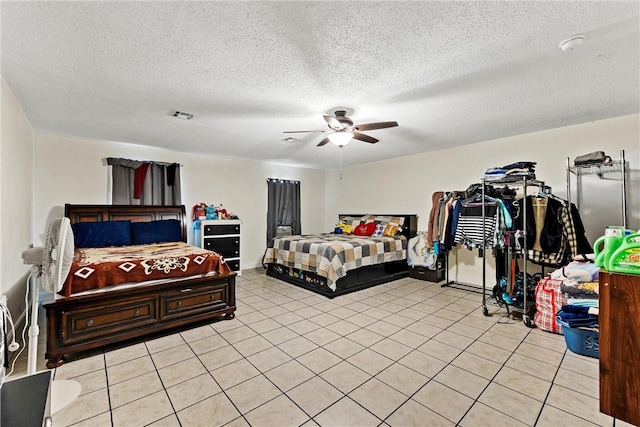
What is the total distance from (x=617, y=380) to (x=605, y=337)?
0.69 feet

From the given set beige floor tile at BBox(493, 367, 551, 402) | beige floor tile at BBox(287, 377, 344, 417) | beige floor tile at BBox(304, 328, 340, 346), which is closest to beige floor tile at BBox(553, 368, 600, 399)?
beige floor tile at BBox(493, 367, 551, 402)

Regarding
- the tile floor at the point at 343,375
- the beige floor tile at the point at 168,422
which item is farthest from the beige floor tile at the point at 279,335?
the beige floor tile at the point at 168,422

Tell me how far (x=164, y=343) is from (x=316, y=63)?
9.55 feet

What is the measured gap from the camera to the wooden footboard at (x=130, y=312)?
7.84ft

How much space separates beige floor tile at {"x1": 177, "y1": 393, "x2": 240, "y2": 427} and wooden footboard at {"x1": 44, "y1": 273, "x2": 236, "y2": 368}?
1.31 meters

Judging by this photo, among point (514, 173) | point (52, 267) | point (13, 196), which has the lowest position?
point (52, 267)

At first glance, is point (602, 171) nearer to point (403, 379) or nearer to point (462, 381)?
point (462, 381)

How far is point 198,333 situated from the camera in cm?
298

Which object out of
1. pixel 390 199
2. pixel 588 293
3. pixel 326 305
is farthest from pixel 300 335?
pixel 390 199

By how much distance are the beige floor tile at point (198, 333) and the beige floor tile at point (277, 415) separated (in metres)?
1.32

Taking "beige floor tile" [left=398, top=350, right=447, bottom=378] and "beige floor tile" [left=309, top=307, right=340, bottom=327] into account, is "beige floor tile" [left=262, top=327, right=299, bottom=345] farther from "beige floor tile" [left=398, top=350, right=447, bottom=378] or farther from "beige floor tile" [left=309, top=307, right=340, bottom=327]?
"beige floor tile" [left=398, top=350, right=447, bottom=378]

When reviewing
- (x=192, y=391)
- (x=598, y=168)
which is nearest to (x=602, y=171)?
(x=598, y=168)

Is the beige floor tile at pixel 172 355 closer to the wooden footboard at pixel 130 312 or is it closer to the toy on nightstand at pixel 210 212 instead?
the wooden footboard at pixel 130 312

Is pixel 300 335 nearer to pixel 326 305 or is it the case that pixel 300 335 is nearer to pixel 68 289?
pixel 326 305
